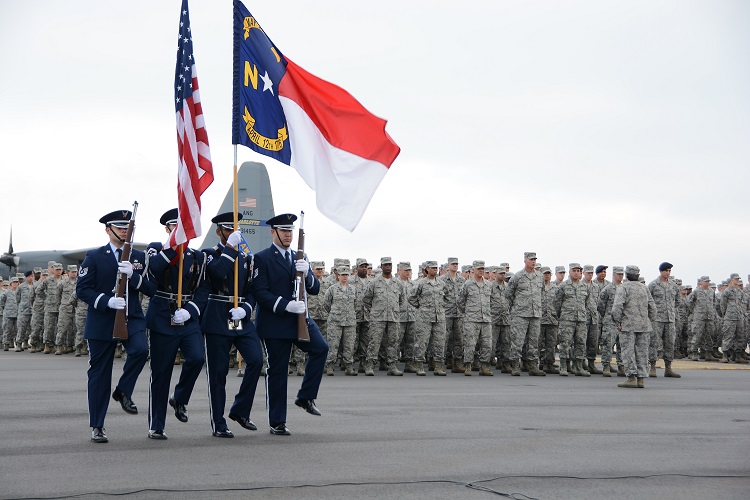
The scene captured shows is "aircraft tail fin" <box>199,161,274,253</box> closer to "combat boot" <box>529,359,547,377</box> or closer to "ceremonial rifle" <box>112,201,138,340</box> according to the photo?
"combat boot" <box>529,359,547,377</box>

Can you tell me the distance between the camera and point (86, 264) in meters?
7.86

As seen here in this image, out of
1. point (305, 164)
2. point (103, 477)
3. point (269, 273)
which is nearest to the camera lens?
point (103, 477)

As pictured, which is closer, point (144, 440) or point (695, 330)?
point (144, 440)

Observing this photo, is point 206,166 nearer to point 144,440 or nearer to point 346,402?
point 144,440

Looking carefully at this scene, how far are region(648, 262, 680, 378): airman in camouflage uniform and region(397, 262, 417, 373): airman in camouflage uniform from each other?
4.97 metres

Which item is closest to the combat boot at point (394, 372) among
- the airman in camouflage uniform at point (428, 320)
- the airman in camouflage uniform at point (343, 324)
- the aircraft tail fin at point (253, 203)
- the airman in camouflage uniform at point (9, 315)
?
the airman in camouflage uniform at point (428, 320)

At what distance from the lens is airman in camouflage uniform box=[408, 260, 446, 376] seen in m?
16.9

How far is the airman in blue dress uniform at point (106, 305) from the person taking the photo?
7.62 m

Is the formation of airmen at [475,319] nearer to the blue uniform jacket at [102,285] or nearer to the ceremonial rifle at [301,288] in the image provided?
the ceremonial rifle at [301,288]

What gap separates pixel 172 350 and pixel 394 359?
9.15m

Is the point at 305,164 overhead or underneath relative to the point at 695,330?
overhead

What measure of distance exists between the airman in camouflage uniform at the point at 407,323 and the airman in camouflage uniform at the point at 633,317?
430 centimetres

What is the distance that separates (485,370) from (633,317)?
10.8 feet

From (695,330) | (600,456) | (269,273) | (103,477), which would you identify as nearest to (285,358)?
(269,273)
